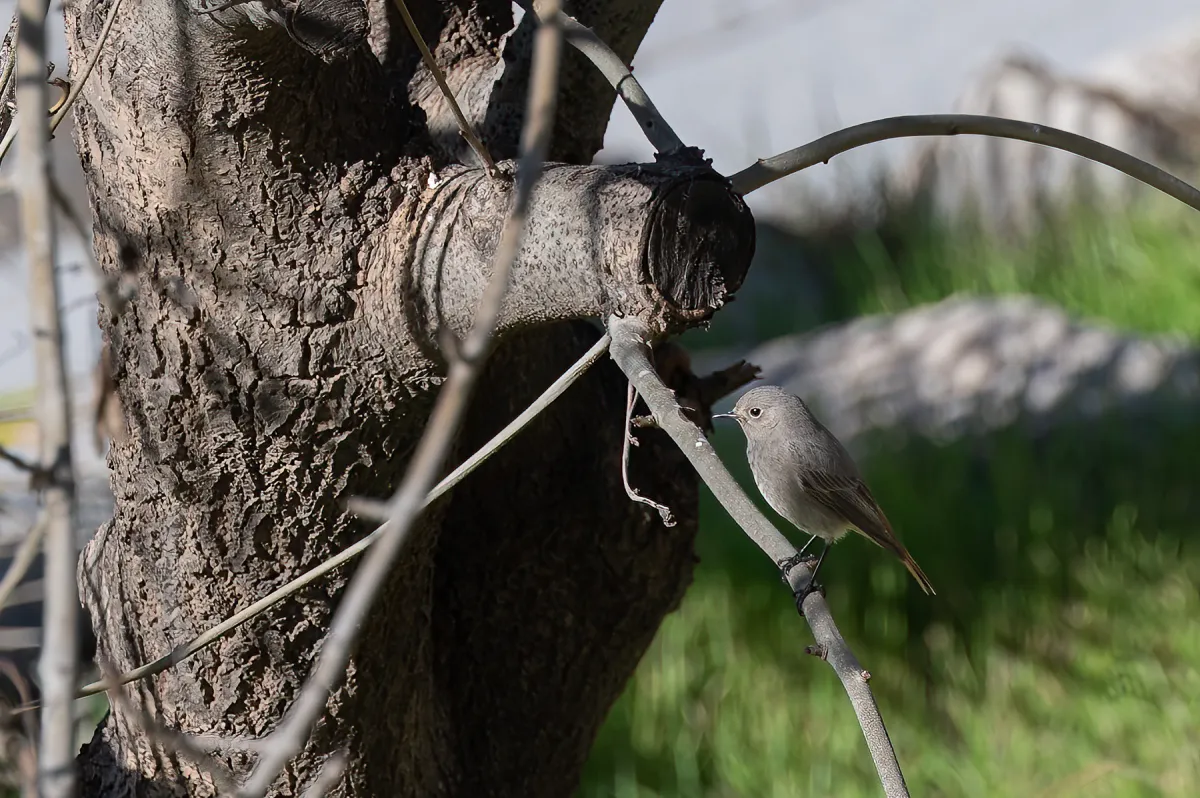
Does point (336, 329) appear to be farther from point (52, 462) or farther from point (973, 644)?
point (973, 644)

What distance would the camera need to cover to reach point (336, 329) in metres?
1.32

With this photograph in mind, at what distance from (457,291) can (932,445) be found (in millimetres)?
2835

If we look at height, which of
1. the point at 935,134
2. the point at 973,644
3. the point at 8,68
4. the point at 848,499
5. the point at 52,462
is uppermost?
the point at 8,68

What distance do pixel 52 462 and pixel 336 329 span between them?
640 mm

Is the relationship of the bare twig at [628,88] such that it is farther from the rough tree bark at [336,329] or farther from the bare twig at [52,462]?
the bare twig at [52,462]

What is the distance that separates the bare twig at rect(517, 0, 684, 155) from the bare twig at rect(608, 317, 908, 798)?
0.23 m

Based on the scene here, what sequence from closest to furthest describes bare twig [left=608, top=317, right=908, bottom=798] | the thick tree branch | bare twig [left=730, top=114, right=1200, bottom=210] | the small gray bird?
bare twig [left=608, top=317, right=908, bottom=798], the thick tree branch, bare twig [left=730, top=114, right=1200, bottom=210], the small gray bird

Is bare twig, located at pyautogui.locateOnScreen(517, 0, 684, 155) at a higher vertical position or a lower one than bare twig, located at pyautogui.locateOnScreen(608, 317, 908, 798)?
higher

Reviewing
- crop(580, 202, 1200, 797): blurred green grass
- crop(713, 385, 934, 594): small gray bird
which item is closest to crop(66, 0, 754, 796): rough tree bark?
crop(713, 385, 934, 594): small gray bird

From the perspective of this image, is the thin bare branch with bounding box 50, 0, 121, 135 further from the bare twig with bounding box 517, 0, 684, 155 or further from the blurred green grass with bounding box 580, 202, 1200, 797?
the blurred green grass with bounding box 580, 202, 1200, 797

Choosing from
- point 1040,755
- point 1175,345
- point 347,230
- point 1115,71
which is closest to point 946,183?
point 1115,71

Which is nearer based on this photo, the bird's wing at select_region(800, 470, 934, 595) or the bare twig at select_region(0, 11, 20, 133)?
the bare twig at select_region(0, 11, 20, 133)

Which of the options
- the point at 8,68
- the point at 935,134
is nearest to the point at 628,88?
the point at 935,134

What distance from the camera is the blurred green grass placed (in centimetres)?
279
